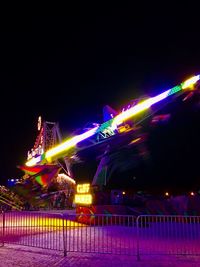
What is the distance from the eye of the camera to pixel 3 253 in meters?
8.97

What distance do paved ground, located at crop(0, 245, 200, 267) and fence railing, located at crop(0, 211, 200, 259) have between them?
34 cm

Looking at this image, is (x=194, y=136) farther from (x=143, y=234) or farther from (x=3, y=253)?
(x=3, y=253)

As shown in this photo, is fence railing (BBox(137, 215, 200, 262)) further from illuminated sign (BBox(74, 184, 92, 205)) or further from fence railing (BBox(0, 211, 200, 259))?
illuminated sign (BBox(74, 184, 92, 205))

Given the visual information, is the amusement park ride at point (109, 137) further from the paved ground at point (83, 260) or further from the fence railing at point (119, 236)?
the paved ground at point (83, 260)

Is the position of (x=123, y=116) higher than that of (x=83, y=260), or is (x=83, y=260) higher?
(x=123, y=116)

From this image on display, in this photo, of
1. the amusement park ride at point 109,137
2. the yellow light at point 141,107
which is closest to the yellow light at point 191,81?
the amusement park ride at point 109,137

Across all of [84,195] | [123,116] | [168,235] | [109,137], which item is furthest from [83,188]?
[123,116]

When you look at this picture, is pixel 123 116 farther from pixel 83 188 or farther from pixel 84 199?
pixel 84 199

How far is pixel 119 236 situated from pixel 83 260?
3.38 meters

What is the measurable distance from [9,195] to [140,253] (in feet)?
68.5

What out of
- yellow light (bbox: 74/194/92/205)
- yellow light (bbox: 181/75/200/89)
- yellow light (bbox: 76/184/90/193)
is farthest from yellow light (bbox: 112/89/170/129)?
yellow light (bbox: 74/194/92/205)

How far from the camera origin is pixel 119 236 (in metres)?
11.2

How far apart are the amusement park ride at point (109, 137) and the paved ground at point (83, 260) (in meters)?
8.78

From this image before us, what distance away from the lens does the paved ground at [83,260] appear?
761 cm
